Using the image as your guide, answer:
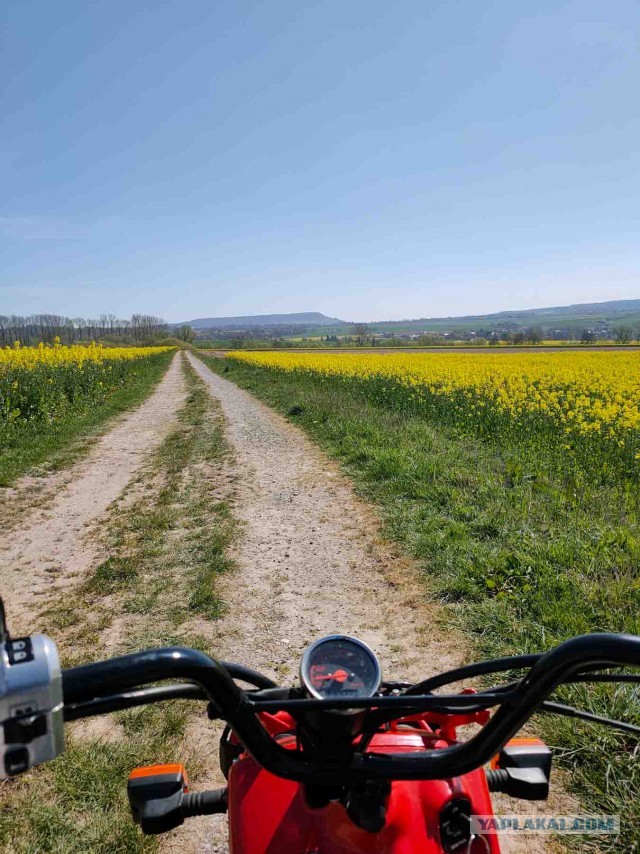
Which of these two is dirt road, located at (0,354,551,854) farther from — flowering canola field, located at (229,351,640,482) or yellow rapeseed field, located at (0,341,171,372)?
yellow rapeseed field, located at (0,341,171,372)

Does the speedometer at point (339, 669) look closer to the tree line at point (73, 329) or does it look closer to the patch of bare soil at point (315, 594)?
the patch of bare soil at point (315, 594)

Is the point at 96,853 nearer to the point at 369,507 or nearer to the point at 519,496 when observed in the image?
the point at 369,507

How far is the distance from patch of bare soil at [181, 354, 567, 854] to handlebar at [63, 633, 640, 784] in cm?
197

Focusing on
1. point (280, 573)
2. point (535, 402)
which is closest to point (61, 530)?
point (280, 573)

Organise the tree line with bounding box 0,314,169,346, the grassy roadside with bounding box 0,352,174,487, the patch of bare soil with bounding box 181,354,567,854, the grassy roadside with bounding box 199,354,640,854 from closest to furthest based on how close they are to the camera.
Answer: the grassy roadside with bounding box 199,354,640,854
the patch of bare soil with bounding box 181,354,567,854
the grassy roadside with bounding box 0,352,174,487
the tree line with bounding box 0,314,169,346

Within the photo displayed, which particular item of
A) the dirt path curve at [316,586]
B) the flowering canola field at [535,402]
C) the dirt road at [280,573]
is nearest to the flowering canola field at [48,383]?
the dirt road at [280,573]

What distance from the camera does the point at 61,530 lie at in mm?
6285

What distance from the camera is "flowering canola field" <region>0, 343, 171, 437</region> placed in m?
12.5

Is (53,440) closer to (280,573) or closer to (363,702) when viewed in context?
(280,573)

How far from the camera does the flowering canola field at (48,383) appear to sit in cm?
1250

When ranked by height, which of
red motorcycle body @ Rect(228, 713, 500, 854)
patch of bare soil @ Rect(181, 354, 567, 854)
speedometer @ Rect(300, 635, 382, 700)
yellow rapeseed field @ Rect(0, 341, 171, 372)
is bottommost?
patch of bare soil @ Rect(181, 354, 567, 854)

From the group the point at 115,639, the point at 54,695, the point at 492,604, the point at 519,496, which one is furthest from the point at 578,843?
the point at 519,496

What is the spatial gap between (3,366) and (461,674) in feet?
54.3

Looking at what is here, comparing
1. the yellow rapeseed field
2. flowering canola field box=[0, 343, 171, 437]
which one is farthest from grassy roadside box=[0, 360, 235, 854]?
the yellow rapeseed field
